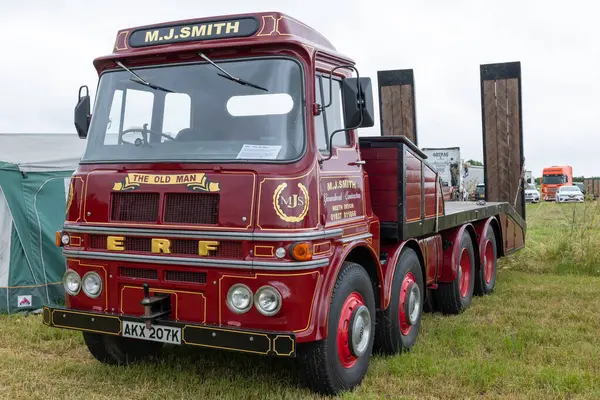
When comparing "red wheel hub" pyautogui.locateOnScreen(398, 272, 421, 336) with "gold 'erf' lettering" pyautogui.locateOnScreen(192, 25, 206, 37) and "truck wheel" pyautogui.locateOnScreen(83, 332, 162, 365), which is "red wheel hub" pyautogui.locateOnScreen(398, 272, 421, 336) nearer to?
"truck wheel" pyautogui.locateOnScreen(83, 332, 162, 365)

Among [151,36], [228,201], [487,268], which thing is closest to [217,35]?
[151,36]

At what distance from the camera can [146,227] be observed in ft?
15.2

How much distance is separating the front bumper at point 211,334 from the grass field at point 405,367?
54 cm

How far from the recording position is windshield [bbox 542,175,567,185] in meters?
47.8

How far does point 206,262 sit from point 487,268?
6.01 meters

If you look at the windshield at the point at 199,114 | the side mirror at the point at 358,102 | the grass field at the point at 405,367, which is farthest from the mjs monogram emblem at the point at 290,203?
the grass field at the point at 405,367

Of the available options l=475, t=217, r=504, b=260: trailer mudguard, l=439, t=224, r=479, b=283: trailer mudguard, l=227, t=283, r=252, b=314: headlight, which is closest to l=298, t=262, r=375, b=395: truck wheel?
l=227, t=283, r=252, b=314: headlight

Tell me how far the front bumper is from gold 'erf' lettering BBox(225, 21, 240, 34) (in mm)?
2128

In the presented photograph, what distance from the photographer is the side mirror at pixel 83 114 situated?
527cm

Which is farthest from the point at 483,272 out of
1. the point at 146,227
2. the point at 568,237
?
the point at 146,227

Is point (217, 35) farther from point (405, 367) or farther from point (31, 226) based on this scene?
point (31, 226)

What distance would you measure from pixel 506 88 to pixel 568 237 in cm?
286

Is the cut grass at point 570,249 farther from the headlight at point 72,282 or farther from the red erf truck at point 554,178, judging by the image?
the red erf truck at point 554,178

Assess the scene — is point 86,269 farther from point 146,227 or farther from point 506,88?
point 506,88
